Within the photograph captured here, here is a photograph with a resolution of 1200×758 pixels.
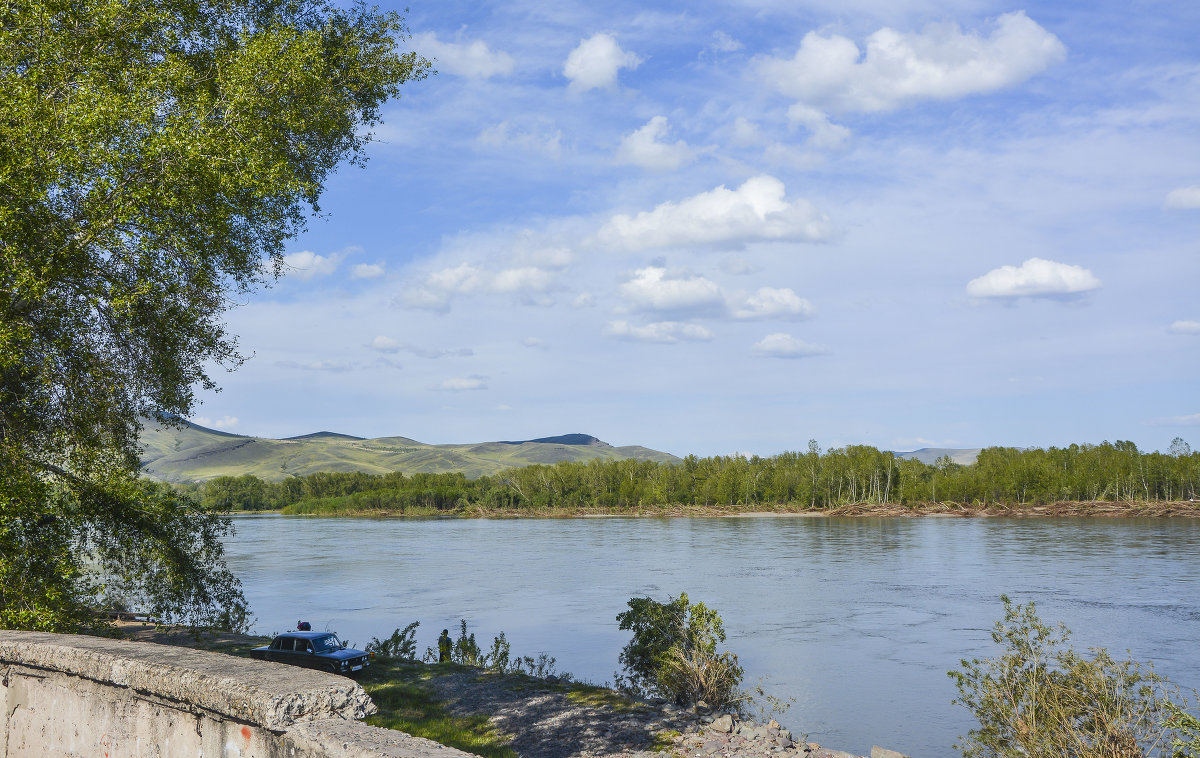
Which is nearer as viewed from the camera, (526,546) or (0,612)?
(0,612)

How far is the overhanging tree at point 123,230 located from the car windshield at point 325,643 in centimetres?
362

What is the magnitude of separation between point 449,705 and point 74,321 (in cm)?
925

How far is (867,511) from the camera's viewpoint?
117m

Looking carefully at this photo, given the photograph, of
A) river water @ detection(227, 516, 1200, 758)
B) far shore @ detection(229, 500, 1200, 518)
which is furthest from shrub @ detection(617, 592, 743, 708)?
far shore @ detection(229, 500, 1200, 518)

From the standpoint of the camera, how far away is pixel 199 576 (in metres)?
15.4

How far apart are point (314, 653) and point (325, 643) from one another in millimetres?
672

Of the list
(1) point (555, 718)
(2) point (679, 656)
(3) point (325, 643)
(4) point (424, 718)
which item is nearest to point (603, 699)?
(2) point (679, 656)

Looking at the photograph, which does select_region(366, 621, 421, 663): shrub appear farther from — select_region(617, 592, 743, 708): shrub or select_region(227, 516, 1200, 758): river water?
select_region(617, 592, 743, 708): shrub

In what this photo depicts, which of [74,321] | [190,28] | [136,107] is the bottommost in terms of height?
[74,321]

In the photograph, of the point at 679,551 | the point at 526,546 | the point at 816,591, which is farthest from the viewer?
the point at 526,546

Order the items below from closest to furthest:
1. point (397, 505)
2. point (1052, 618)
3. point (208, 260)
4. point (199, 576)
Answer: point (208, 260) → point (199, 576) → point (1052, 618) → point (397, 505)

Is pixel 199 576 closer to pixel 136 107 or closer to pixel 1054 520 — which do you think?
pixel 136 107

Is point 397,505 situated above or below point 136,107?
below

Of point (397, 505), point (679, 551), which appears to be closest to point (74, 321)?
point (679, 551)
